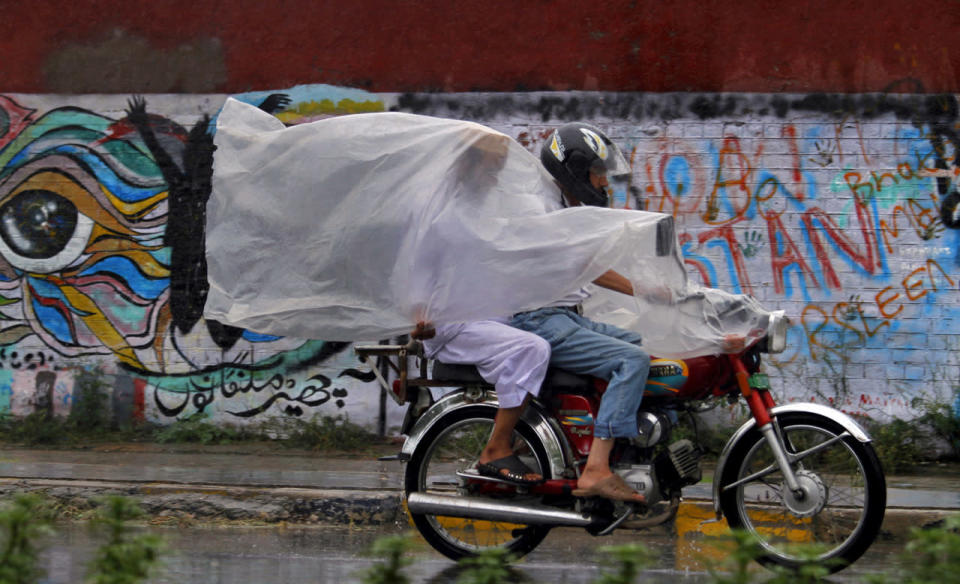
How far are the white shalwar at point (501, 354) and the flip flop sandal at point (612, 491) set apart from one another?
1.54ft

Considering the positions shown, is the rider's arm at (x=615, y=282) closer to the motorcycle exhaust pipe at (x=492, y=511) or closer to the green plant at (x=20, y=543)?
the motorcycle exhaust pipe at (x=492, y=511)

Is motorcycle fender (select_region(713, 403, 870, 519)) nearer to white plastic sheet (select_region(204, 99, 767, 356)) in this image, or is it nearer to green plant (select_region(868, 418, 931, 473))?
white plastic sheet (select_region(204, 99, 767, 356))

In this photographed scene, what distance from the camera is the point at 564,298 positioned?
15.8 ft

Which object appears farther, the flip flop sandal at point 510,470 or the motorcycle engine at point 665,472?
the flip flop sandal at point 510,470

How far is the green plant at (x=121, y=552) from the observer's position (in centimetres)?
304

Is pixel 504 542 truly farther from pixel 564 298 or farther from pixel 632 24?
pixel 632 24

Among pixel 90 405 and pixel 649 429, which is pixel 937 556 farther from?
pixel 90 405

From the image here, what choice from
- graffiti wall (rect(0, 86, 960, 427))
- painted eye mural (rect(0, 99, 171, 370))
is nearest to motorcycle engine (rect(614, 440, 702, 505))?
graffiti wall (rect(0, 86, 960, 427))

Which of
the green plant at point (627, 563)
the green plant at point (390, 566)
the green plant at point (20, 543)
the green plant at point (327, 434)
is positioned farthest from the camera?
the green plant at point (327, 434)

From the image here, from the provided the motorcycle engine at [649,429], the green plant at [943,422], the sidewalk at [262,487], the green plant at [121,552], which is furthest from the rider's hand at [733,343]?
the green plant at [943,422]

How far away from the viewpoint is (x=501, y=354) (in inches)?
185

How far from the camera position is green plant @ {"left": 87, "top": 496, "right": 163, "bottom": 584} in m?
3.04

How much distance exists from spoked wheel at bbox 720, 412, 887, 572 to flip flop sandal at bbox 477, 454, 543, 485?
87cm

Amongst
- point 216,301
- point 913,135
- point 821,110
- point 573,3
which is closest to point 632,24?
point 573,3
